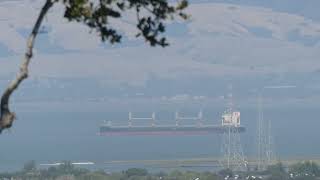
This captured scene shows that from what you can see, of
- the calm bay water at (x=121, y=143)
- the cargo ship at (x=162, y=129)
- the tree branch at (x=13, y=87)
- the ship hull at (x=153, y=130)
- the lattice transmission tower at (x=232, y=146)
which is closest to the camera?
the tree branch at (x=13, y=87)

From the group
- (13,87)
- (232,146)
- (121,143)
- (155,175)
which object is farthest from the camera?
(121,143)

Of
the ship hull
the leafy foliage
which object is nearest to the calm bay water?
the ship hull

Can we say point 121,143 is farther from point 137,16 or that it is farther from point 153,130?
point 137,16

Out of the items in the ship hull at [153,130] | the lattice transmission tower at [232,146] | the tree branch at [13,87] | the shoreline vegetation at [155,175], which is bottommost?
the tree branch at [13,87]

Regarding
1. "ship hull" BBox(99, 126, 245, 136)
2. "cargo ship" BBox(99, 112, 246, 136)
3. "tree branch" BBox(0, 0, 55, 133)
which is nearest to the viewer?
"tree branch" BBox(0, 0, 55, 133)

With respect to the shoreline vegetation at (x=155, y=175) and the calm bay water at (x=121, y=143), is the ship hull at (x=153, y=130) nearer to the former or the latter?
the calm bay water at (x=121, y=143)

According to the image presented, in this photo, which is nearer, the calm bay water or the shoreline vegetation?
the shoreline vegetation

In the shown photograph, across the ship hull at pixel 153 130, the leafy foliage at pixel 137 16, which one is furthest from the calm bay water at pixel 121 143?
the leafy foliage at pixel 137 16

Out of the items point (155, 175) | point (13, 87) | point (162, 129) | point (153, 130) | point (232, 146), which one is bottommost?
point (13, 87)

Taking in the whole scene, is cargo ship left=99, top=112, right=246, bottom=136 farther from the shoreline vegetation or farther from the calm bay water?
the shoreline vegetation

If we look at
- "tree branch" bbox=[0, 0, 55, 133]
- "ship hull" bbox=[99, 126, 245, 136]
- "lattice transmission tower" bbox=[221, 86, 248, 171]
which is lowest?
"tree branch" bbox=[0, 0, 55, 133]

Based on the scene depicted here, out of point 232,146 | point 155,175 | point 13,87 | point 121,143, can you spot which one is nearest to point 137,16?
point 13,87

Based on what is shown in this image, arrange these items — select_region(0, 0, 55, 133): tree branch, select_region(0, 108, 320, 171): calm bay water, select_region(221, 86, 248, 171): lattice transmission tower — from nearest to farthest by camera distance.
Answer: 1. select_region(0, 0, 55, 133): tree branch
2. select_region(221, 86, 248, 171): lattice transmission tower
3. select_region(0, 108, 320, 171): calm bay water

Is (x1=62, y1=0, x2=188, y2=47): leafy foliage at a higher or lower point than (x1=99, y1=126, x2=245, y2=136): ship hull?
lower
